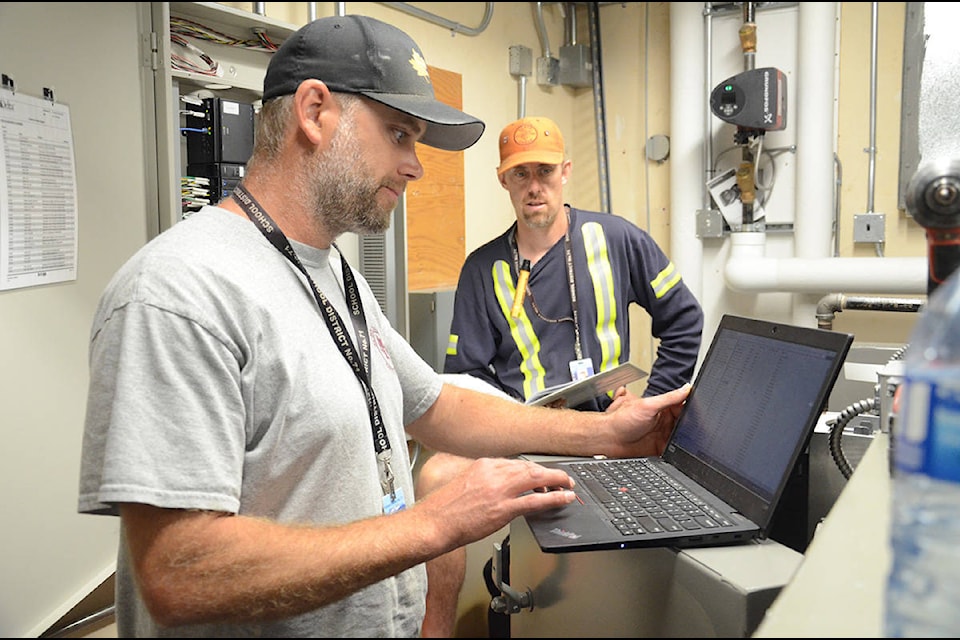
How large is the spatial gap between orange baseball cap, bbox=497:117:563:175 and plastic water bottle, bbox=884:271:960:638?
6.57ft

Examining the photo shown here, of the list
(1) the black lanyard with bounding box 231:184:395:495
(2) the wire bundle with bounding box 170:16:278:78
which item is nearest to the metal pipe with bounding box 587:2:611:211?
(2) the wire bundle with bounding box 170:16:278:78

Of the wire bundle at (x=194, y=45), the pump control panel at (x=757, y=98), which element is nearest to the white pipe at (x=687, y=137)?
the pump control panel at (x=757, y=98)

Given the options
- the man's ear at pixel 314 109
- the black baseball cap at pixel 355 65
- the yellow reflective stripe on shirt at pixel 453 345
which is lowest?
the yellow reflective stripe on shirt at pixel 453 345

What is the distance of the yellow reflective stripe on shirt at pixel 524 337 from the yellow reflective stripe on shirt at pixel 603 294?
185mm

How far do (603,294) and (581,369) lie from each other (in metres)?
0.25

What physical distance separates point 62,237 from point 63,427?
47cm

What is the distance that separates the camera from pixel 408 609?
1.10 m

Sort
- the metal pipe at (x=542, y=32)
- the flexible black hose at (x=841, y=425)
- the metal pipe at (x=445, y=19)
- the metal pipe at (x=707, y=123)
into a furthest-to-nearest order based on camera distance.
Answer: the metal pipe at (x=542, y=32) < the metal pipe at (x=707, y=123) < the metal pipe at (x=445, y=19) < the flexible black hose at (x=841, y=425)

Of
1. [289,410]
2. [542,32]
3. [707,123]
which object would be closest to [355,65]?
[289,410]

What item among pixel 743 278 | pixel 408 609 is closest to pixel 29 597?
pixel 408 609

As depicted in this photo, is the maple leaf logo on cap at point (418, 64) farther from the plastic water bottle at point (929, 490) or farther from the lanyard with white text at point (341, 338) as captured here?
the plastic water bottle at point (929, 490)

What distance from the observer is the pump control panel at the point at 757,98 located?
3.25m

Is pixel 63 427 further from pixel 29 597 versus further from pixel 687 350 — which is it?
pixel 687 350

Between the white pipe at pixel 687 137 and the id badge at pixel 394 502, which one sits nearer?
the id badge at pixel 394 502
